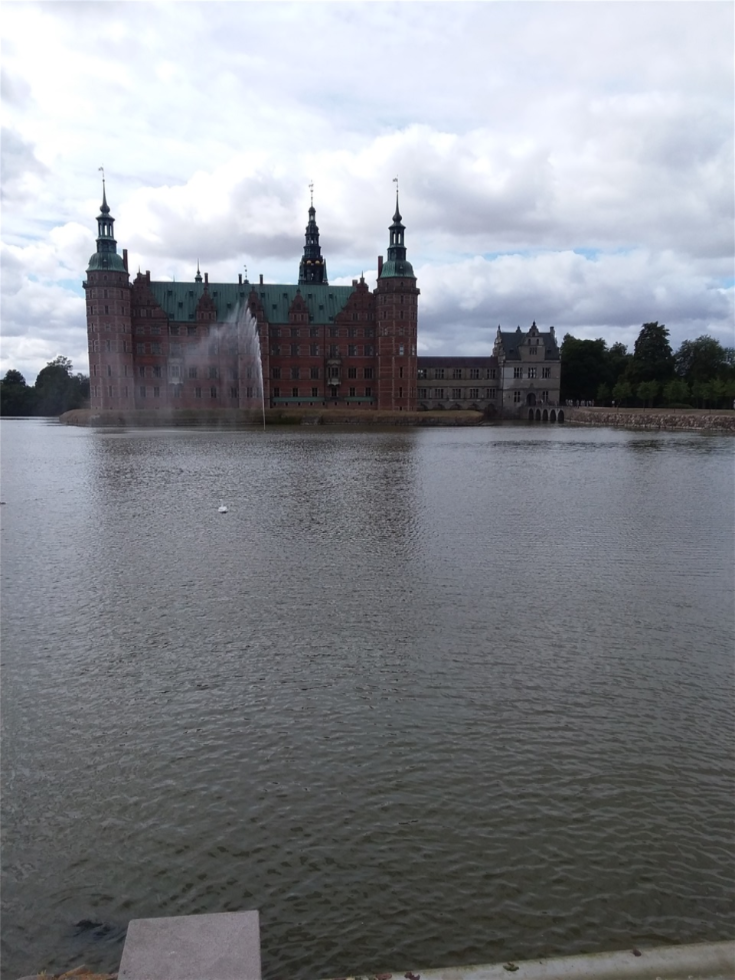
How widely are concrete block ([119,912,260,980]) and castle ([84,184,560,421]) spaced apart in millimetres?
96343

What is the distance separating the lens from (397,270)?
97000mm

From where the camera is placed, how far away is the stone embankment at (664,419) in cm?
7075

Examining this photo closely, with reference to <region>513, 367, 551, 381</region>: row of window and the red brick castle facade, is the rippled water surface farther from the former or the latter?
<region>513, 367, 551, 381</region>: row of window

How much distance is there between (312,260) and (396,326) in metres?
25.8

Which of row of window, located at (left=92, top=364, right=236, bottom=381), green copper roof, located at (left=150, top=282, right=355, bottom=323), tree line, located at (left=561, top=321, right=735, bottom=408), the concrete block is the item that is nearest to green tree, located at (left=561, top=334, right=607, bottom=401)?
tree line, located at (left=561, top=321, right=735, bottom=408)

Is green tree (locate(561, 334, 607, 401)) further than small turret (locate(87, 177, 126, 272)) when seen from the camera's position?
Yes

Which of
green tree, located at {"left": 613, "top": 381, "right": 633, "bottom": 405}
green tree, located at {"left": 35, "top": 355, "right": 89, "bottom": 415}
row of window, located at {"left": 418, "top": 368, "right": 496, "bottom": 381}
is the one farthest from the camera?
green tree, located at {"left": 35, "top": 355, "right": 89, "bottom": 415}

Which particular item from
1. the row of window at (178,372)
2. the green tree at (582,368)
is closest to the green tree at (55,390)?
the row of window at (178,372)

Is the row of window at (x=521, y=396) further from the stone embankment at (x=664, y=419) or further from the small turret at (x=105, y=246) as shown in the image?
the small turret at (x=105, y=246)

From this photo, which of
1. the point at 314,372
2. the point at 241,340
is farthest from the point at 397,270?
the point at 241,340

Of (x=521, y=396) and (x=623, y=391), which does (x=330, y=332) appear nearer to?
(x=521, y=396)

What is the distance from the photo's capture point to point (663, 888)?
18.4 ft

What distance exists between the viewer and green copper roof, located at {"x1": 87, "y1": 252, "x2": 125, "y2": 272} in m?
94.3

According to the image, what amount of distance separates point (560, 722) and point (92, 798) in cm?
472
